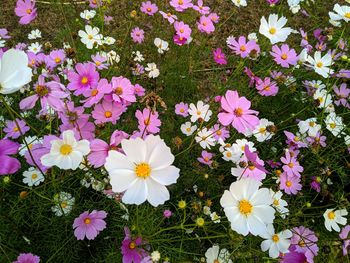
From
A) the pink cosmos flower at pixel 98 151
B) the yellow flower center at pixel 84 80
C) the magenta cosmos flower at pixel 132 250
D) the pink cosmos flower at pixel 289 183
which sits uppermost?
the yellow flower center at pixel 84 80

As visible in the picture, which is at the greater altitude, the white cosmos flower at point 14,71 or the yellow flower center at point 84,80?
the yellow flower center at point 84,80

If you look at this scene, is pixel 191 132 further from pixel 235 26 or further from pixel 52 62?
pixel 235 26

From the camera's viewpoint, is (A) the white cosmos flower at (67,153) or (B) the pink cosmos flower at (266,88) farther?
(B) the pink cosmos flower at (266,88)

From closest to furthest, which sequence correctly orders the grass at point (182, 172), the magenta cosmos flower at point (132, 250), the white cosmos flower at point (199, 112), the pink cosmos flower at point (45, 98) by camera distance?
the pink cosmos flower at point (45, 98) < the magenta cosmos flower at point (132, 250) < the grass at point (182, 172) < the white cosmos flower at point (199, 112)

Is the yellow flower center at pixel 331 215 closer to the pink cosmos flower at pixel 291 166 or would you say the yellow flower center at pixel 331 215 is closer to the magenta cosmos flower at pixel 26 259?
the pink cosmos flower at pixel 291 166

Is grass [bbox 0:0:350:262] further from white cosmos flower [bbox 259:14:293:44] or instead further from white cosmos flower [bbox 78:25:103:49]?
white cosmos flower [bbox 259:14:293:44]

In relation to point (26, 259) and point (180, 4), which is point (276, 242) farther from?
point (180, 4)

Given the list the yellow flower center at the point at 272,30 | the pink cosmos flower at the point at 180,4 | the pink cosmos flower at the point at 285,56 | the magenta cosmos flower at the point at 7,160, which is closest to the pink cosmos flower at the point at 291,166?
the pink cosmos flower at the point at 285,56
